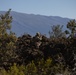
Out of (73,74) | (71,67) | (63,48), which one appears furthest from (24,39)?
(73,74)

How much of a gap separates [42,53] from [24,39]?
3142mm

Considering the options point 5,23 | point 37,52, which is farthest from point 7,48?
point 5,23

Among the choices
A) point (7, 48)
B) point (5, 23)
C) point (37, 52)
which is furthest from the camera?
point (5, 23)

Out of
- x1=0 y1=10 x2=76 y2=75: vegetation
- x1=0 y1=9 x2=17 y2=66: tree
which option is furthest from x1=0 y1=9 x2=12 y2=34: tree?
x1=0 y1=9 x2=17 y2=66: tree

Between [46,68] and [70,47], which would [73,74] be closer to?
[46,68]

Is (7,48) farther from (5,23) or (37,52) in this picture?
(5,23)

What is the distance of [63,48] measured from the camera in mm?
22469

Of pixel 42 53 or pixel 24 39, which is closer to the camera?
pixel 42 53

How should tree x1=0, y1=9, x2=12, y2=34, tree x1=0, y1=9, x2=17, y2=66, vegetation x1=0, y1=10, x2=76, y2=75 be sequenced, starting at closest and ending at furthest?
vegetation x1=0, y1=10, x2=76, y2=75, tree x1=0, y1=9, x2=17, y2=66, tree x1=0, y1=9, x2=12, y2=34

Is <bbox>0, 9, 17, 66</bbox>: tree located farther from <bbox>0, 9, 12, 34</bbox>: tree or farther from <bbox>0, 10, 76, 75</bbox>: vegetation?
<bbox>0, 9, 12, 34</bbox>: tree

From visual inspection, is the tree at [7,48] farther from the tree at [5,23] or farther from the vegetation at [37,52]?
the tree at [5,23]

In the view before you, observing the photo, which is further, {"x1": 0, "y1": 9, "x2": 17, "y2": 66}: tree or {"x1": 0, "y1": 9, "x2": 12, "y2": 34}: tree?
{"x1": 0, "y1": 9, "x2": 12, "y2": 34}: tree

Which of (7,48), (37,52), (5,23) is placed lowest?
(37,52)

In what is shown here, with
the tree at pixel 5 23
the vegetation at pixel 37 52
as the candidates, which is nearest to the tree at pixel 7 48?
the vegetation at pixel 37 52
